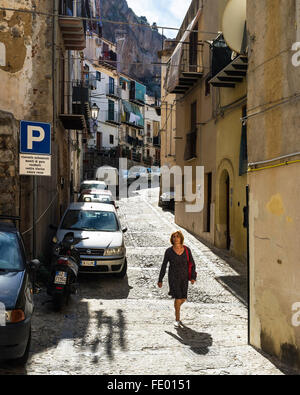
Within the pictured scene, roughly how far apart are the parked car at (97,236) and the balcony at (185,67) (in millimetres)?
7940

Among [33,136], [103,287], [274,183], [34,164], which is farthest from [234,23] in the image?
[103,287]

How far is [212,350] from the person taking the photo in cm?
628

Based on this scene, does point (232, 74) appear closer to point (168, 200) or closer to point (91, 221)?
point (91, 221)

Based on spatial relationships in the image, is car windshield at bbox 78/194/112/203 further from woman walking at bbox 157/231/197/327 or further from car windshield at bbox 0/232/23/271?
car windshield at bbox 0/232/23/271

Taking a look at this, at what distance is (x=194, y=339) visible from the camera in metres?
6.85

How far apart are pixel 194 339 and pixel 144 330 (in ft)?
2.60

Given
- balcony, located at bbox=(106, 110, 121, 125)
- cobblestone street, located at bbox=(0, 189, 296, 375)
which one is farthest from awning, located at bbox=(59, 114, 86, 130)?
balcony, located at bbox=(106, 110, 121, 125)

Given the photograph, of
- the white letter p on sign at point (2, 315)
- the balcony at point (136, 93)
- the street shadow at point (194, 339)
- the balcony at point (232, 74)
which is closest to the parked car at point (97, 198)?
the balcony at point (232, 74)

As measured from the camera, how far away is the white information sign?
875 centimetres

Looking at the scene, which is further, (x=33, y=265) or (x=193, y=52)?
(x=193, y=52)

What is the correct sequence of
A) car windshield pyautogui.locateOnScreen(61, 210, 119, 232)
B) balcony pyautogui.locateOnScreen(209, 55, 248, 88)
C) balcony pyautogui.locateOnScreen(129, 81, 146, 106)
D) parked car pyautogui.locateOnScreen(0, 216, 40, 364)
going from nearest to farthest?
parked car pyautogui.locateOnScreen(0, 216, 40, 364)
car windshield pyautogui.locateOnScreen(61, 210, 119, 232)
balcony pyautogui.locateOnScreen(209, 55, 248, 88)
balcony pyautogui.locateOnScreen(129, 81, 146, 106)

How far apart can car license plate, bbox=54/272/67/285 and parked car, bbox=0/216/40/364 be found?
1.87 meters
